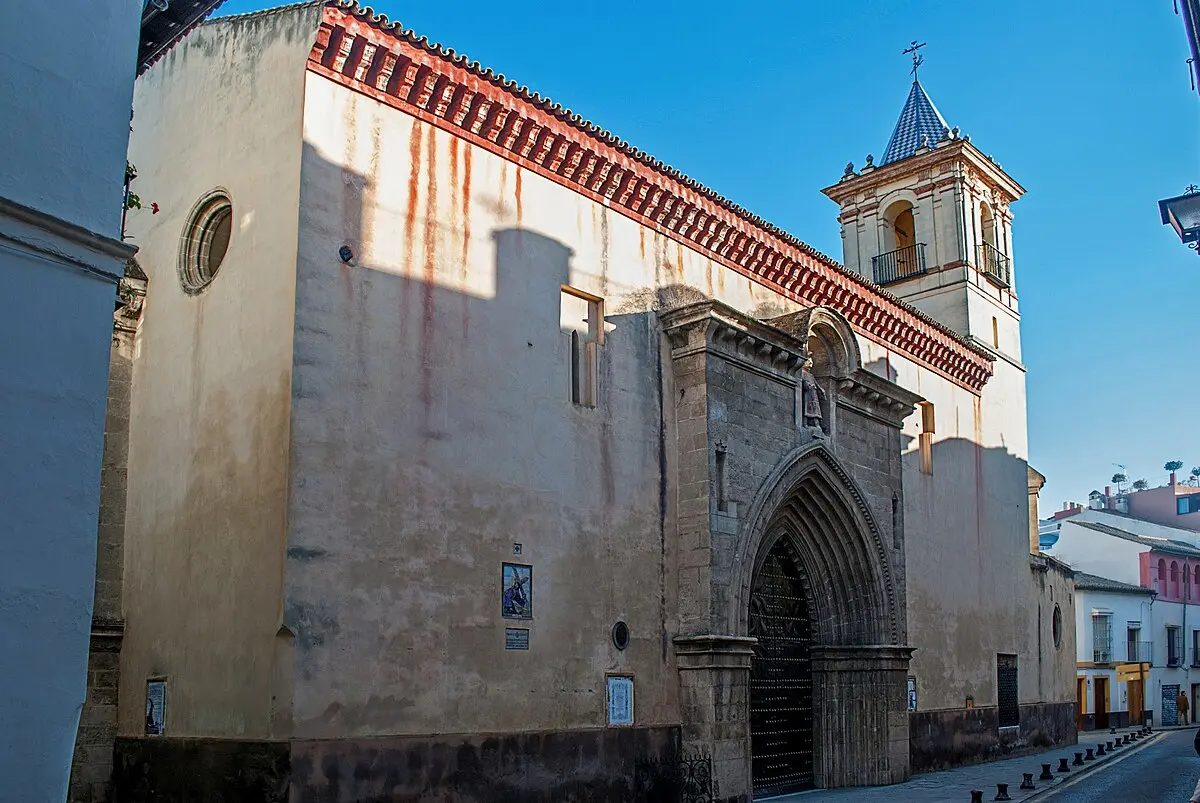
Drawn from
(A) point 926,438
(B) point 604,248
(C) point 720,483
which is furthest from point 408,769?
(A) point 926,438

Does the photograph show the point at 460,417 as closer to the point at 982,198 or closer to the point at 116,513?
the point at 116,513

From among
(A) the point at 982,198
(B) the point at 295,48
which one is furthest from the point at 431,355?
(A) the point at 982,198

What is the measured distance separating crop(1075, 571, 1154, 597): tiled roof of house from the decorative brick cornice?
22.2 meters

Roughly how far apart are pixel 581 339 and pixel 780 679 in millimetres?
5850

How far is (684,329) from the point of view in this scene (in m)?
13.6

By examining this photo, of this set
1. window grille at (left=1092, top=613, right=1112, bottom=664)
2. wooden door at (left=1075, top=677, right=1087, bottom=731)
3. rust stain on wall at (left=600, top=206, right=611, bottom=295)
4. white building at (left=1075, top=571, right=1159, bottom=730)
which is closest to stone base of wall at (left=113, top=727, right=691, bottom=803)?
rust stain on wall at (left=600, top=206, right=611, bottom=295)

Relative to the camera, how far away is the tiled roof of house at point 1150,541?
41875mm

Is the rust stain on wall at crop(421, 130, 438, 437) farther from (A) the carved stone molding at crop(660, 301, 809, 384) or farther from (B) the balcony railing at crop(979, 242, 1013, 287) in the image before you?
(B) the balcony railing at crop(979, 242, 1013, 287)

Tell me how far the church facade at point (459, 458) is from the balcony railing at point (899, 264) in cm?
786

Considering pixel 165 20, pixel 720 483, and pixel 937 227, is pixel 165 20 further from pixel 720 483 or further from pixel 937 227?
pixel 937 227

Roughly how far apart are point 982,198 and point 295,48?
56.8 feet

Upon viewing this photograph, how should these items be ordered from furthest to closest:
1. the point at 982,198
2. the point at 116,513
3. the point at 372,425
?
the point at 982,198, the point at 116,513, the point at 372,425

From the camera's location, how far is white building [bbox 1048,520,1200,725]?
3722 centimetres

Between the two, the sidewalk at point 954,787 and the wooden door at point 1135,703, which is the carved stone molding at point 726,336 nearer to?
the sidewalk at point 954,787
